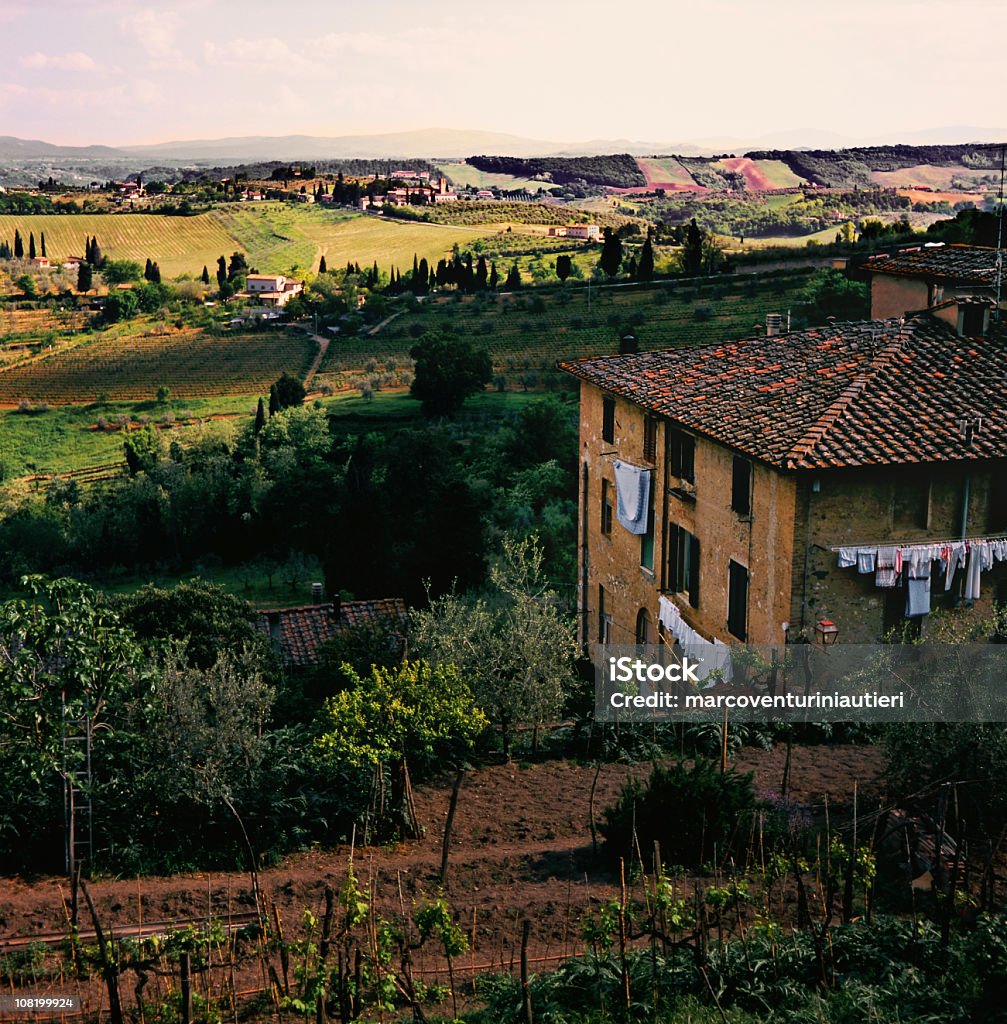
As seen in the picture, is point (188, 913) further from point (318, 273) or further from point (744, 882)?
point (318, 273)

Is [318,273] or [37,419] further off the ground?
[318,273]

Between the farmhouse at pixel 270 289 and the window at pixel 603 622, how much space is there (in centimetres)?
6675

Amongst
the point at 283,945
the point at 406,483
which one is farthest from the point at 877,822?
the point at 406,483

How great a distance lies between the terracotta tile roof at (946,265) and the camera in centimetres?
2291

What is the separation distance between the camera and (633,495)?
22312 millimetres

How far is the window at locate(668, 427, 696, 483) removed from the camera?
2061cm

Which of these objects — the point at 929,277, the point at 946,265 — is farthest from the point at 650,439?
the point at 946,265

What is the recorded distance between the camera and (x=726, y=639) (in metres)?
19.4

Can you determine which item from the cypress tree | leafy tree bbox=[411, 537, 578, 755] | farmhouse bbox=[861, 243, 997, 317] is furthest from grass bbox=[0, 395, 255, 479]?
leafy tree bbox=[411, 537, 578, 755]

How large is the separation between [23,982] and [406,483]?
3651 cm

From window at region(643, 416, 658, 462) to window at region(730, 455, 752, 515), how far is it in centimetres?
294

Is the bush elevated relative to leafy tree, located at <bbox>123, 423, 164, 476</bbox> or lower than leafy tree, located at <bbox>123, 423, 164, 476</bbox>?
elevated

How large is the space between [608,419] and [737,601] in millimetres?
6032

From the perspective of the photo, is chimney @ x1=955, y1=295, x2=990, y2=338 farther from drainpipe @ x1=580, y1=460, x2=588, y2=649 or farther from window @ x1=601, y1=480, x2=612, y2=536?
drainpipe @ x1=580, y1=460, x2=588, y2=649
